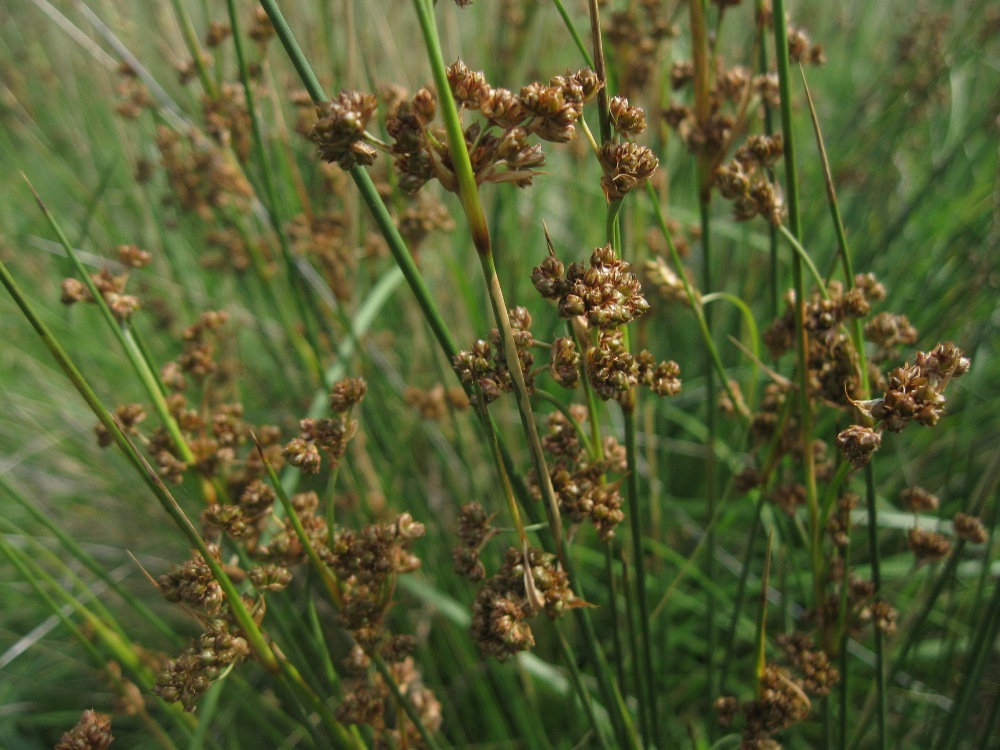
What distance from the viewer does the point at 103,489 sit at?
8.13 feet

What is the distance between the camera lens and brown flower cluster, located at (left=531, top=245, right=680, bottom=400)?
67cm

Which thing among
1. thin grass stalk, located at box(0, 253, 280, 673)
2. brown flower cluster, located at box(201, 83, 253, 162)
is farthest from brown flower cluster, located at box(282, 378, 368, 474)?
brown flower cluster, located at box(201, 83, 253, 162)

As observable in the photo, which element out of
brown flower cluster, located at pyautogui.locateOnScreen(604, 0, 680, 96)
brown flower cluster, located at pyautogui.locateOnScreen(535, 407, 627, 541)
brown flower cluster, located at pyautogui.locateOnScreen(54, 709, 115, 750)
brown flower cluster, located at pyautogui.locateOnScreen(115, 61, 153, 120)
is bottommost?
brown flower cluster, located at pyautogui.locateOnScreen(54, 709, 115, 750)

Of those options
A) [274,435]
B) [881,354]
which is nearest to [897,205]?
[881,354]

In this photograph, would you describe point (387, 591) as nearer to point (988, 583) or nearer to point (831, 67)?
point (988, 583)

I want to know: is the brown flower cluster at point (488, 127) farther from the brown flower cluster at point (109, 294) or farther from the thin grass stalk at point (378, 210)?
the brown flower cluster at point (109, 294)

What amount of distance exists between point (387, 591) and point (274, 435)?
0.37 metres

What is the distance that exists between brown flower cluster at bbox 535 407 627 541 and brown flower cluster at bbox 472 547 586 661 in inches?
2.5

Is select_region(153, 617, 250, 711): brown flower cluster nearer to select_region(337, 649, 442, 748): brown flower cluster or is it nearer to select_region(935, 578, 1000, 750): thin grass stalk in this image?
select_region(337, 649, 442, 748): brown flower cluster

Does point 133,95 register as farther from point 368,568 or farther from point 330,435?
point 368,568

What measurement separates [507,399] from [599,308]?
4.43 feet

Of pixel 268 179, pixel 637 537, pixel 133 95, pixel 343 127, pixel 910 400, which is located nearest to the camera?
pixel 343 127

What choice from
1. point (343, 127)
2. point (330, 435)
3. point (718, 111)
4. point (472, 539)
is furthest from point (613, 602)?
point (718, 111)

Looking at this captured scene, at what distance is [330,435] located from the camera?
0.85m
